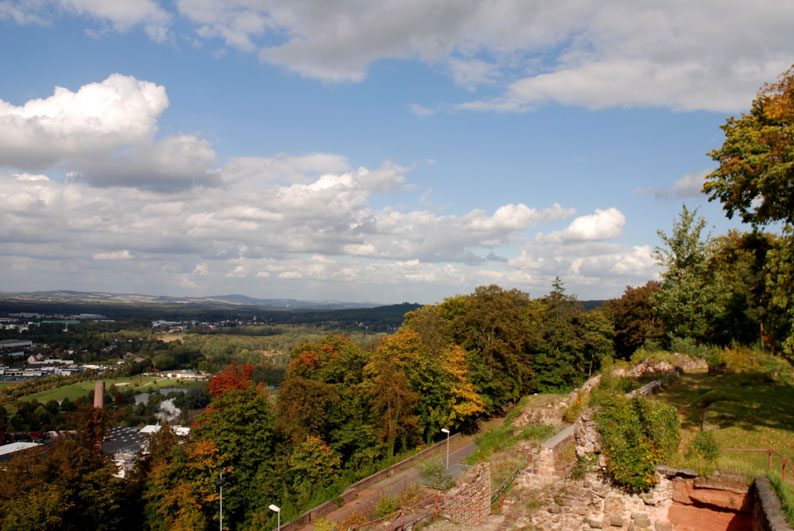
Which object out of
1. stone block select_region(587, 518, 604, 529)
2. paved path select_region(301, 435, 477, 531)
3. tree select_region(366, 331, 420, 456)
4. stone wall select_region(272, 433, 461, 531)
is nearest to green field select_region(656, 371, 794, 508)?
stone block select_region(587, 518, 604, 529)

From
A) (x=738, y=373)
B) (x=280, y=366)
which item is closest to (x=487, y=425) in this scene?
(x=738, y=373)

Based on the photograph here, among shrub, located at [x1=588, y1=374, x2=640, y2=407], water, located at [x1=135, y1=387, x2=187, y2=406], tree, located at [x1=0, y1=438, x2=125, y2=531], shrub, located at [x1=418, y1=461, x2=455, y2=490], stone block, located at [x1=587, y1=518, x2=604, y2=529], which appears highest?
shrub, located at [x1=588, y1=374, x2=640, y2=407]

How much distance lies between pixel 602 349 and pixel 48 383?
101m

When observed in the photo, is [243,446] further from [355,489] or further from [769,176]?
[769,176]

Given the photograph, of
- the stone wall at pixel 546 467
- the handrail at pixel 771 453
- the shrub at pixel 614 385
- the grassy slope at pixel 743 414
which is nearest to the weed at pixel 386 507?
the stone wall at pixel 546 467

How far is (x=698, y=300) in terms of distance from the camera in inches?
976

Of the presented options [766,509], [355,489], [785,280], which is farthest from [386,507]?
[785,280]

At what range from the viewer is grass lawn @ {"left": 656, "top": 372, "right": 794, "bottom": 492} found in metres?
9.34

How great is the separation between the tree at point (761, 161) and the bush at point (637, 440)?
19.9 feet

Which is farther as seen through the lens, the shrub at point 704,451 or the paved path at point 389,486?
the paved path at point 389,486

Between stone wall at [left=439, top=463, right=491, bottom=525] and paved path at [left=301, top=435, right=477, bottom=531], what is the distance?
6.04 meters

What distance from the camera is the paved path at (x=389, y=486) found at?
71.7ft

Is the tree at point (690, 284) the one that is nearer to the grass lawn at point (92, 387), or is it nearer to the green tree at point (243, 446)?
the green tree at point (243, 446)

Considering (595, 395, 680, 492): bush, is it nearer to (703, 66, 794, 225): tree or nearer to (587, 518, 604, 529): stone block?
(587, 518, 604, 529): stone block
